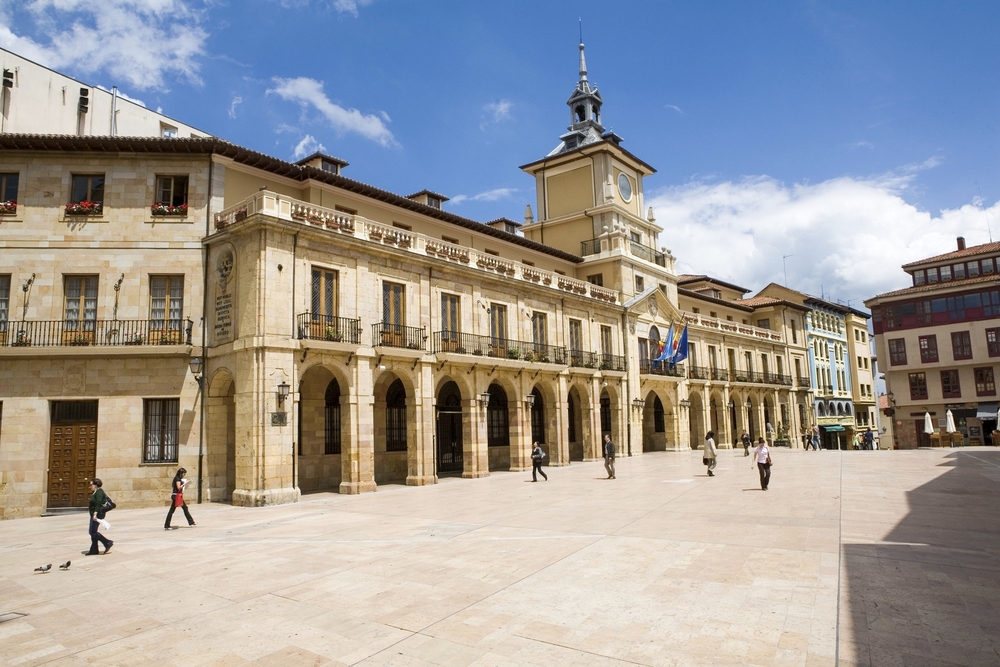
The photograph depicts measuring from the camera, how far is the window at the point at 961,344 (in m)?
47.8

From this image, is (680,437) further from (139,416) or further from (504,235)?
(139,416)

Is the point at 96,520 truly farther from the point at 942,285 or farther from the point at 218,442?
the point at 942,285

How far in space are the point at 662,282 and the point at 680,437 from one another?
10296 mm

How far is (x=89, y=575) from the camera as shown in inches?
397

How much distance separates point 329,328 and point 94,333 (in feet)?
23.7

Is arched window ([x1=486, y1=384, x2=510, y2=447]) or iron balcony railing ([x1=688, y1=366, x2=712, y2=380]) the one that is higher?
iron balcony railing ([x1=688, y1=366, x2=712, y2=380])

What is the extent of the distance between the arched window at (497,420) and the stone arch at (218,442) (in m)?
13.0

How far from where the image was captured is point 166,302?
20656 mm

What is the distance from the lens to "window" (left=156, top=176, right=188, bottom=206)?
21.1 m

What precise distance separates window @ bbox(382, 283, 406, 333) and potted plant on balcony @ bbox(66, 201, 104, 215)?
9482 millimetres

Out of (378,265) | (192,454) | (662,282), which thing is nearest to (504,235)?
(378,265)

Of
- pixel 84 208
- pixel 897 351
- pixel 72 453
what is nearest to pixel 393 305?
pixel 84 208

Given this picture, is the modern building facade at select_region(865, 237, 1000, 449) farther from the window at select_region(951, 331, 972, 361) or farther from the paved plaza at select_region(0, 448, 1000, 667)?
the paved plaza at select_region(0, 448, 1000, 667)

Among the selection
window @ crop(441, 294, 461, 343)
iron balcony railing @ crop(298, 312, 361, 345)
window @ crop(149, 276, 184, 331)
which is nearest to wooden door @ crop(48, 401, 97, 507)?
window @ crop(149, 276, 184, 331)
